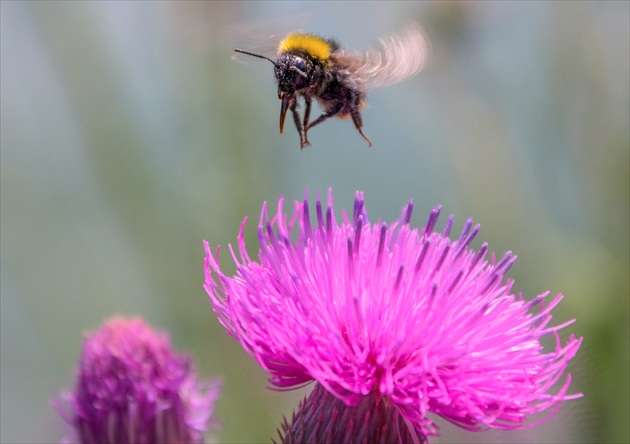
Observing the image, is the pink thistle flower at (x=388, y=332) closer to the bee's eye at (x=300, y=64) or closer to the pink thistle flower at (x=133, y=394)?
the bee's eye at (x=300, y=64)

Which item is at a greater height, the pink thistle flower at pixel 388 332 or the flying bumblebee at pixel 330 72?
the flying bumblebee at pixel 330 72

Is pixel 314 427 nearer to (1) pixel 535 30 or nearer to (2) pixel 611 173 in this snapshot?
(2) pixel 611 173

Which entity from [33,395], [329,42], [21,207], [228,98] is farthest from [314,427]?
[33,395]

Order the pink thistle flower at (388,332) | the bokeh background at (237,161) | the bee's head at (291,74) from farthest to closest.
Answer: the bokeh background at (237,161) < the bee's head at (291,74) < the pink thistle flower at (388,332)

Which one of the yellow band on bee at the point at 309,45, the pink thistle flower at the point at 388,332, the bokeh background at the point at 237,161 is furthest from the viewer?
the bokeh background at the point at 237,161

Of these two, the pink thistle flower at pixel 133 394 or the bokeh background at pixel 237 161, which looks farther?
the bokeh background at pixel 237 161

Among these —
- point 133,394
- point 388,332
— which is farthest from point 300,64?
point 133,394

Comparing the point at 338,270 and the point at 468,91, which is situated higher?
Result: the point at 468,91

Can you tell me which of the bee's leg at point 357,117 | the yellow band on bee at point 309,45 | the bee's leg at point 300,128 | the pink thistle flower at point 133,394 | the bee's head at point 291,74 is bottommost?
the pink thistle flower at point 133,394

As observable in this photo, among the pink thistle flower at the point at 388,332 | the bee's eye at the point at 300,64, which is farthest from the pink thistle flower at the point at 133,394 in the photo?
the bee's eye at the point at 300,64
